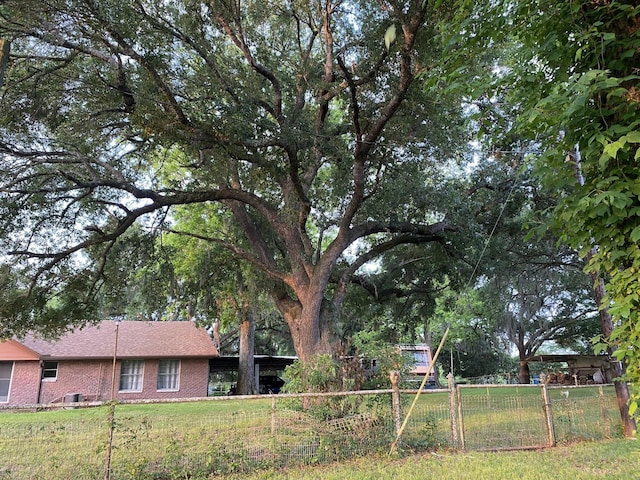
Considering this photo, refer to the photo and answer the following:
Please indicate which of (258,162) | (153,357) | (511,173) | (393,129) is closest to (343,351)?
(258,162)

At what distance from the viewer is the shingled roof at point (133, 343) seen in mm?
18609

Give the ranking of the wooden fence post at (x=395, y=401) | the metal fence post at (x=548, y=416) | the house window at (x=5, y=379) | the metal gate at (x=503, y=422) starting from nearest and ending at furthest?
the wooden fence post at (x=395, y=401) < the metal gate at (x=503, y=422) < the metal fence post at (x=548, y=416) < the house window at (x=5, y=379)

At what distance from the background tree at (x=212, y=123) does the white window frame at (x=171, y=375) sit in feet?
30.0

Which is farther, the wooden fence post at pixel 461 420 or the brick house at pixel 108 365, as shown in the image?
the brick house at pixel 108 365

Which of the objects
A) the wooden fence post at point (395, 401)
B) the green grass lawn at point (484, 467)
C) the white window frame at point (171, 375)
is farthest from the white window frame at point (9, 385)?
the wooden fence post at point (395, 401)

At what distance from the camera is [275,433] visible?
20.7 feet

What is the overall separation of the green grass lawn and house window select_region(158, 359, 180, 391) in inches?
628

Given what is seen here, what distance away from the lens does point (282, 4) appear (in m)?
10.5

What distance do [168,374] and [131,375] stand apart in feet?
5.27

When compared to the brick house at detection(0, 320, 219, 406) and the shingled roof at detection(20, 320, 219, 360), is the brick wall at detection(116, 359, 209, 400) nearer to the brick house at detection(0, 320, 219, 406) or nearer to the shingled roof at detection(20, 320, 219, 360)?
the brick house at detection(0, 320, 219, 406)

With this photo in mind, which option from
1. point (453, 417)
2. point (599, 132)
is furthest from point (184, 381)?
point (599, 132)

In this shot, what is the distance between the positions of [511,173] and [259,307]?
11.7 metres

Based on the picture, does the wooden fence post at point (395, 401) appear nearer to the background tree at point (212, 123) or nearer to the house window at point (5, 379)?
the background tree at point (212, 123)

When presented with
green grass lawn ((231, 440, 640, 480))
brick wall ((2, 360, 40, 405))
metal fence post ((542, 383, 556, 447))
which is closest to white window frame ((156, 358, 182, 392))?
brick wall ((2, 360, 40, 405))
